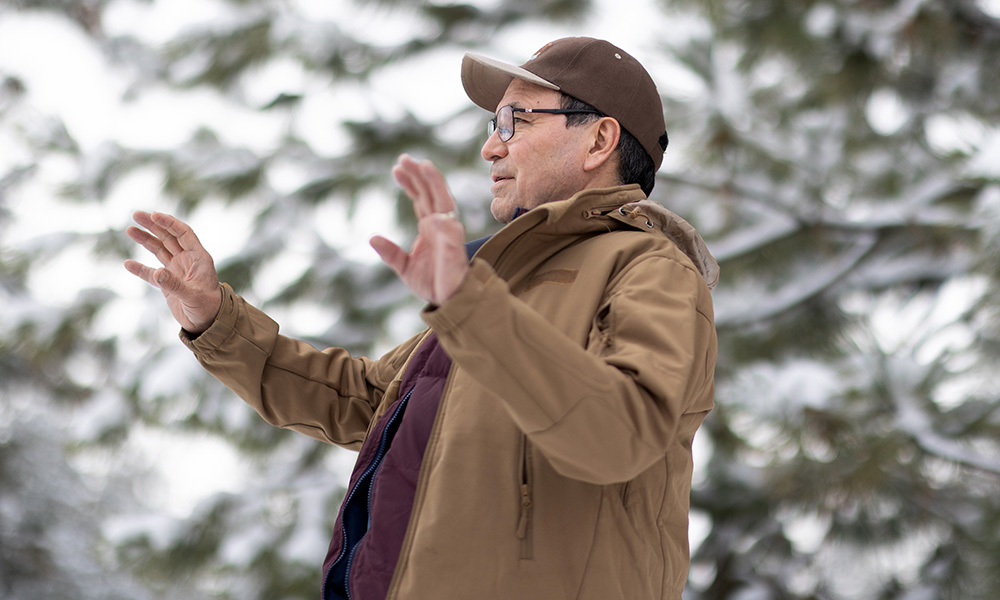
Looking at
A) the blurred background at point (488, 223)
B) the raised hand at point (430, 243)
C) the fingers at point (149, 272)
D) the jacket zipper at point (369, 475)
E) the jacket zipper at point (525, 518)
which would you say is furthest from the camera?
the blurred background at point (488, 223)

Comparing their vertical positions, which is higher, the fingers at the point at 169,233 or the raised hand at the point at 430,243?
the raised hand at the point at 430,243

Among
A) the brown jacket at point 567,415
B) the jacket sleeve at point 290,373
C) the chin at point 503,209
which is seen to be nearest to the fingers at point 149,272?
the jacket sleeve at point 290,373

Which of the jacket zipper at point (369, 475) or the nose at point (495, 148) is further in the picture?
the nose at point (495, 148)

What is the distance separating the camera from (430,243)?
90 centimetres

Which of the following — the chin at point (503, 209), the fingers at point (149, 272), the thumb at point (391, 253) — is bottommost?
the chin at point (503, 209)

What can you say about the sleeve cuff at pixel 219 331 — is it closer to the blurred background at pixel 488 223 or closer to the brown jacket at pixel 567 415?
the brown jacket at pixel 567 415

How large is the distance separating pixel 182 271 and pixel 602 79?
0.73 meters

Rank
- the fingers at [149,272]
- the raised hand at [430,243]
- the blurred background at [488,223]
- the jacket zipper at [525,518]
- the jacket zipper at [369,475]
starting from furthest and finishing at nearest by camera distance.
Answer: the blurred background at [488,223]
the fingers at [149,272]
the jacket zipper at [369,475]
the jacket zipper at [525,518]
the raised hand at [430,243]

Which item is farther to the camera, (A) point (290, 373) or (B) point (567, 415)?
(A) point (290, 373)

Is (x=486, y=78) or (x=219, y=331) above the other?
(x=486, y=78)

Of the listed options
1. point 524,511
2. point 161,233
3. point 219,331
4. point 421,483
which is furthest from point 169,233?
point 524,511

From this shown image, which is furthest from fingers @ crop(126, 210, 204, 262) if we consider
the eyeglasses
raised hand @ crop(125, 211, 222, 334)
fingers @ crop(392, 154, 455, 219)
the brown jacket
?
fingers @ crop(392, 154, 455, 219)

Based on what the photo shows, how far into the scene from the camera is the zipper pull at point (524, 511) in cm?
105

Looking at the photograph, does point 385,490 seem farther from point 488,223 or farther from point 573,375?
point 488,223
